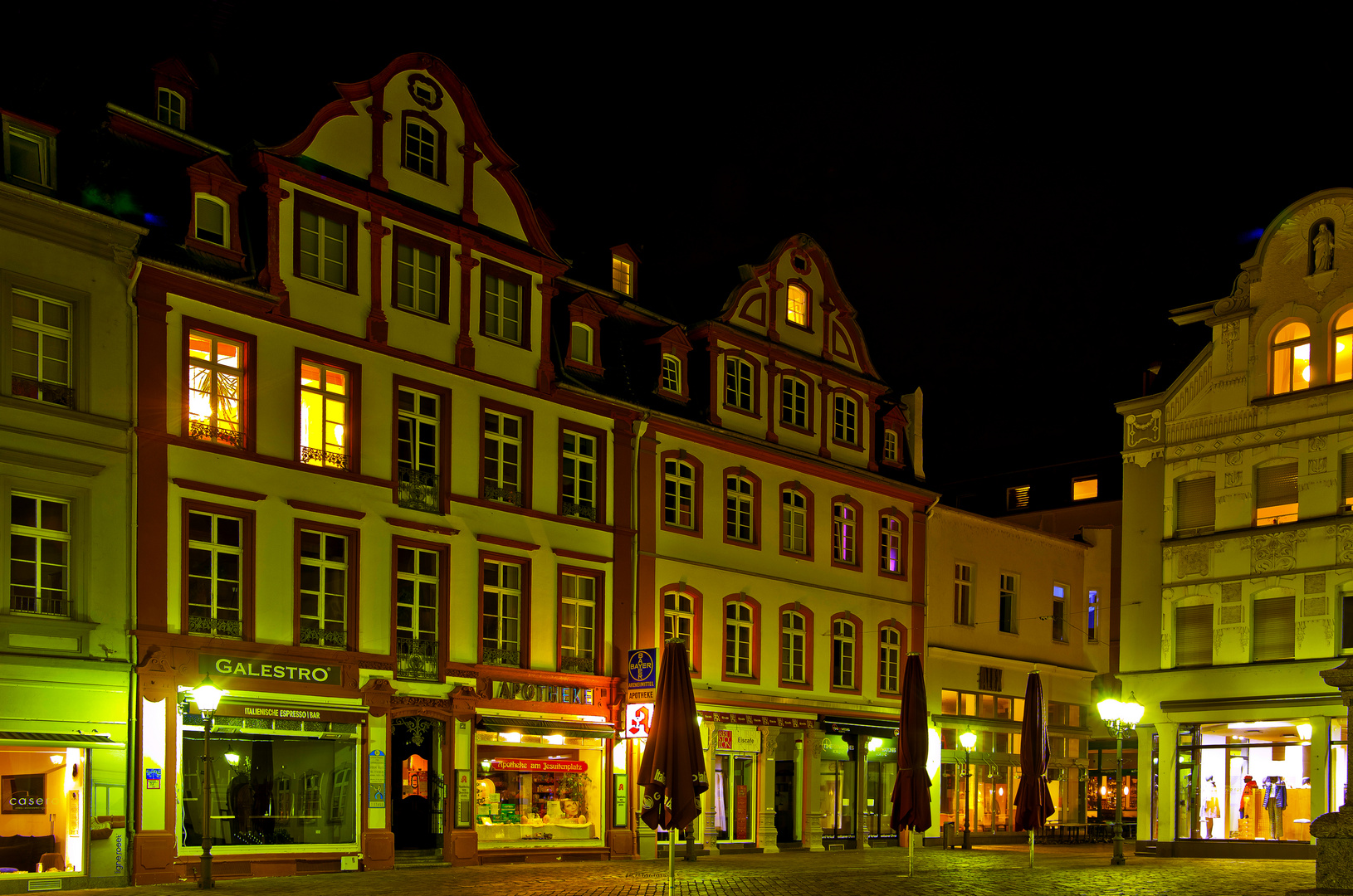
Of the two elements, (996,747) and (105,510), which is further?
(996,747)

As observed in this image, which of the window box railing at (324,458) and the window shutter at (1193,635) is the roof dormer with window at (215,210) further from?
the window shutter at (1193,635)

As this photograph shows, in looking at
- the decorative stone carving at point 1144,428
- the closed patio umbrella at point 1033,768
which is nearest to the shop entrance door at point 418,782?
the closed patio umbrella at point 1033,768

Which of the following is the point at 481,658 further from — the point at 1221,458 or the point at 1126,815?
the point at 1126,815

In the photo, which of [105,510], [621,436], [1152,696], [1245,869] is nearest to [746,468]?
[621,436]

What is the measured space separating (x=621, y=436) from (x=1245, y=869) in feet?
53.0

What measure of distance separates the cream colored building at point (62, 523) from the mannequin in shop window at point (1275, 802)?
2576 cm

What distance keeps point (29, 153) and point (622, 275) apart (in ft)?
51.2

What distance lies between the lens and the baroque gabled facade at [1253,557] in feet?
114

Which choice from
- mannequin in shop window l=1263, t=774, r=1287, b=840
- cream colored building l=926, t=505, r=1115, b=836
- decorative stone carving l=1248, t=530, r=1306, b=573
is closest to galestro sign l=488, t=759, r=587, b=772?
cream colored building l=926, t=505, r=1115, b=836

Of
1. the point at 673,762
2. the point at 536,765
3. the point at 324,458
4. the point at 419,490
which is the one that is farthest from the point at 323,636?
the point at 673,762

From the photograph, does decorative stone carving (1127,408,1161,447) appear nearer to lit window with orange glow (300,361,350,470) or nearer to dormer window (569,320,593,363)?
dormer window (569,320,593,363)

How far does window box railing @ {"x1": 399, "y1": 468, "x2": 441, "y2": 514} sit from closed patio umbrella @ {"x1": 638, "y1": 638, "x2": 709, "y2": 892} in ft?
36.0

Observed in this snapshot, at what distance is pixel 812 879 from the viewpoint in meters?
25.0

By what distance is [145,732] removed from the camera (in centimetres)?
2459
